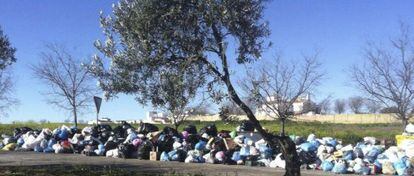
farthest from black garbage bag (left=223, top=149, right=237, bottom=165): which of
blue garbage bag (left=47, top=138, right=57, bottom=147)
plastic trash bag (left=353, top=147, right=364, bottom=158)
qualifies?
blue garbage bag (left=47, top=138, right=57, bottom=147)

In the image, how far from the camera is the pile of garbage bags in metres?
17.3

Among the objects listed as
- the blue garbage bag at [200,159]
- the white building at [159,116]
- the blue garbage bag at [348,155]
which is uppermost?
the white building at [159,116]

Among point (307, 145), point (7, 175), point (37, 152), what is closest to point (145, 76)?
point (7, 175)

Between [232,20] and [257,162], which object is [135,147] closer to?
[257,162]

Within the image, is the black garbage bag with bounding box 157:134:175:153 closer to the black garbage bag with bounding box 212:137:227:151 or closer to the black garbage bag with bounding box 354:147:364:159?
the black garbage bag with bounding box 212:137:227:151

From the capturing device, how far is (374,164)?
677 inches

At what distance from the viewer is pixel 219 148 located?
64.6ft

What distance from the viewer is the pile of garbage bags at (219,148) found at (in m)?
17.3

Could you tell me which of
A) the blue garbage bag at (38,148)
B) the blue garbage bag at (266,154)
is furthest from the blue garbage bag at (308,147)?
the blue garbage bag at (38,148)

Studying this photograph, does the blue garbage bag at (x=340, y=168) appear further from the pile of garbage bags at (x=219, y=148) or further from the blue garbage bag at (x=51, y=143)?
the blue garbage bag at (x=51, y=143)

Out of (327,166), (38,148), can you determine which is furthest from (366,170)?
(38,148)

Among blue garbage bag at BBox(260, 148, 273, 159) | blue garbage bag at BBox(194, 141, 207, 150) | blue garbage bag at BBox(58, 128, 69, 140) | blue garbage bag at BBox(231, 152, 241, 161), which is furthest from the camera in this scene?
blue garbage bag at BBox(58, 128, 69, 140)

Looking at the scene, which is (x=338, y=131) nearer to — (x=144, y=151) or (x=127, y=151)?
(x=144, y=151)

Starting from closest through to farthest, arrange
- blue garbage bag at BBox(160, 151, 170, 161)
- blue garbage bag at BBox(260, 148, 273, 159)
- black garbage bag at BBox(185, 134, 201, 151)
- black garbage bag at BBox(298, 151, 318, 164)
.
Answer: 1. black garbage bag at BBox(298, 151, 318, 164)
2. blue garbage bag at BBox(260, 148, 273, 159)
3. blue garbage bag at BBox(160, 151, 170, 161)
4. black garbage bag at BBox(185, 134, 201, 151)
